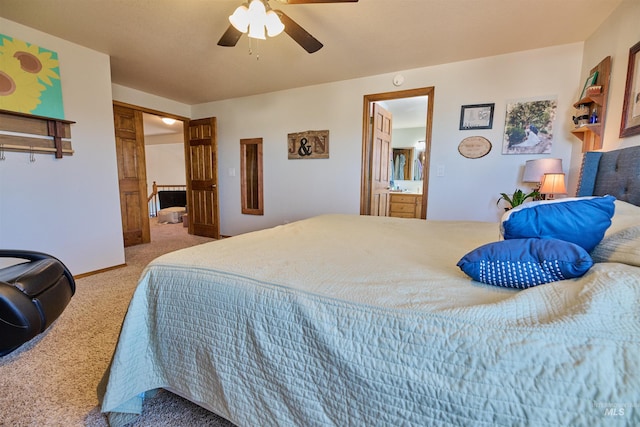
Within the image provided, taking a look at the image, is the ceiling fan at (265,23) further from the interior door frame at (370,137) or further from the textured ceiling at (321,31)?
the interior door frame at (370,137)

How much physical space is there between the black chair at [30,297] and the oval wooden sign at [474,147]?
370cm

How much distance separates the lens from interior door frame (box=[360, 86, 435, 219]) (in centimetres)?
315

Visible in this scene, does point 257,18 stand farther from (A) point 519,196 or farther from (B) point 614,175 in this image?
(A) point 519,196

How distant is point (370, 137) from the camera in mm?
3578

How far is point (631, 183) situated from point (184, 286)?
91.4 inches

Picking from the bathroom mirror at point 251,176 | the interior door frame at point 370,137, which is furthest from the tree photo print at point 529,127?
the bathroom mirror at point 251,176

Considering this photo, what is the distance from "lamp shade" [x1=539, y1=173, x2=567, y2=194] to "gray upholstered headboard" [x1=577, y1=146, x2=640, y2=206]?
33cm

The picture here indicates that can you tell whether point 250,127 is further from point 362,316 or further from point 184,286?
point 362,316

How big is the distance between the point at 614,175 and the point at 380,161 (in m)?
2.49

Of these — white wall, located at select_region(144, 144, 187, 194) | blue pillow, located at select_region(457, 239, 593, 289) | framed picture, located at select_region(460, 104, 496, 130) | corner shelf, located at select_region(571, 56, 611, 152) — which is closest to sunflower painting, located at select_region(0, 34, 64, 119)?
blue pillow, located at select_region(457, 239, 593, 289)

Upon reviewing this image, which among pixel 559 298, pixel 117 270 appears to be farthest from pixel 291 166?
pixel 559 298

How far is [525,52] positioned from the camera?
8.85ft

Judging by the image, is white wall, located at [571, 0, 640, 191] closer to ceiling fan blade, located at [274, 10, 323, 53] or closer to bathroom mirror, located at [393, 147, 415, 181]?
ceiling fan blade, located at [274, 10, 323, 53]

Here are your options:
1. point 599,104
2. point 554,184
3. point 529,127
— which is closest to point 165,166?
point 529,127
